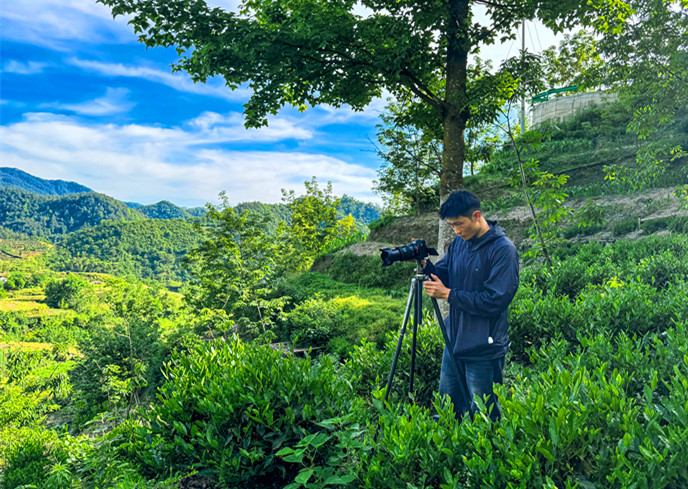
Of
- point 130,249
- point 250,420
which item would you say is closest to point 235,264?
point 250,420

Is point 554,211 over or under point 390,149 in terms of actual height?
under

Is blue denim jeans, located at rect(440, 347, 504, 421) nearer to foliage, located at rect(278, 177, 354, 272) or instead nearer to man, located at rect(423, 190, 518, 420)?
man, located at rect(423, 190, 518, 420)

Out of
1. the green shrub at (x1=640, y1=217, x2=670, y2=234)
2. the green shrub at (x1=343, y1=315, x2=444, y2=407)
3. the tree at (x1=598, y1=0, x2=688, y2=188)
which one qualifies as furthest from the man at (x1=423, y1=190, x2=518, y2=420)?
the green shrub at (x1=640, y1=217, x2=670, y2=234)

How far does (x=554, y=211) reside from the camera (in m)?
5.93

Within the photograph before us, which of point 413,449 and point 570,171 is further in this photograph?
point 570,171

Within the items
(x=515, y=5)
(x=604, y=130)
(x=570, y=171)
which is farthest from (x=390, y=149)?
(x=604, y=130)

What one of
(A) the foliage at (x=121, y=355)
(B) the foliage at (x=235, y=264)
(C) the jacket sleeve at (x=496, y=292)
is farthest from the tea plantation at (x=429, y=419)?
(A) the foliage at (x=121, y=355)

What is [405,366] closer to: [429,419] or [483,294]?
[483,294]

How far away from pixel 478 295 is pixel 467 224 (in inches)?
20.6

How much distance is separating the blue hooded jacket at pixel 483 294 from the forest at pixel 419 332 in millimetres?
354

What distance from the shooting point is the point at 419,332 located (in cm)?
385

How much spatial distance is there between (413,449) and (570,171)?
1602cm

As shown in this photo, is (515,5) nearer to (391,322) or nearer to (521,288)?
(521,288)

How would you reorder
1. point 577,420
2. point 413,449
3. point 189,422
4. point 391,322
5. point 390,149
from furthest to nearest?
point 390,149 < point 391,322 < point 189,422 < point 413,449 < point 577,420
